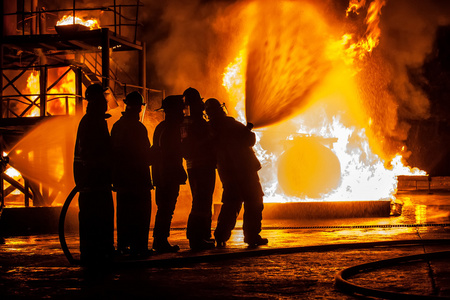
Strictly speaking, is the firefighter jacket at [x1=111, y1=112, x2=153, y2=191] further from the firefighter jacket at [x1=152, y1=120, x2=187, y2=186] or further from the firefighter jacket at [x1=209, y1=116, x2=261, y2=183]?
the firefighter jacket at [x1=209, y1=116, x2=261, y2=183]

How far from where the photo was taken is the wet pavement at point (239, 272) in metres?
4.72

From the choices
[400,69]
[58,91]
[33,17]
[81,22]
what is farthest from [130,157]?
[400,69]

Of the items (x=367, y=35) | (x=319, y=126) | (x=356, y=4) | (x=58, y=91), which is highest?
(x=356, y=4)

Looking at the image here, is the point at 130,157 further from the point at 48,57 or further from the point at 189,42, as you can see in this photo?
the point at 189,42

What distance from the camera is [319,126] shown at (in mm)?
16656

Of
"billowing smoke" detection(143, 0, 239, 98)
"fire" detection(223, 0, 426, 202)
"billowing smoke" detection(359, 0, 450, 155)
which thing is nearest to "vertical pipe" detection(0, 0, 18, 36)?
"billowing smoke" detection(143, 0, 239, 98)

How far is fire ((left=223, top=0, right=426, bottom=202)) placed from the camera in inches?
548

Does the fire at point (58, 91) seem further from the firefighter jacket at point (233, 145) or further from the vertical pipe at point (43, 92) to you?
the firefighter jacket at point (233, 145)

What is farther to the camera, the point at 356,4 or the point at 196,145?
the point at 356,4

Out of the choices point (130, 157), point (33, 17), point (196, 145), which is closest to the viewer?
point (130, 157)

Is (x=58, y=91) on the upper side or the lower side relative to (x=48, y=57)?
lower

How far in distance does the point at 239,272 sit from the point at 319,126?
11.4 metres

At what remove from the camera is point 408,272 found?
5.43m

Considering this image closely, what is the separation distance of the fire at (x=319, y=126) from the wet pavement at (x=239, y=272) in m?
5.09
